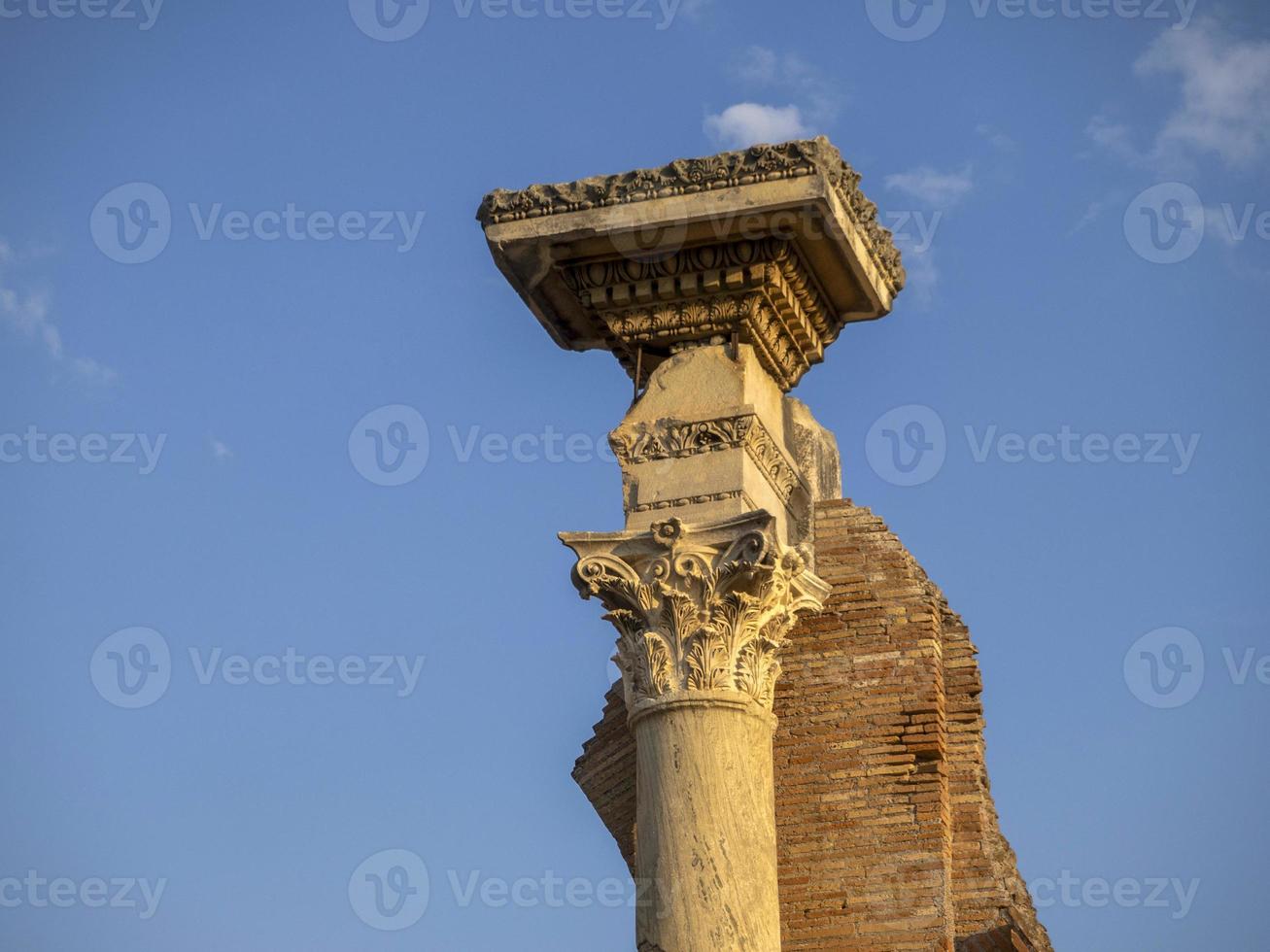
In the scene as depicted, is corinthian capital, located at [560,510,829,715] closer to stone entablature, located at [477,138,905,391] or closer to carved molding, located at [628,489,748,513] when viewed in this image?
carved molding, located at [628,489,748,513]

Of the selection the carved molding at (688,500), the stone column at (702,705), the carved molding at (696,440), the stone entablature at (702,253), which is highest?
the stone entablature at (702,253)

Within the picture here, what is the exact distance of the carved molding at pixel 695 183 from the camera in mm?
10328

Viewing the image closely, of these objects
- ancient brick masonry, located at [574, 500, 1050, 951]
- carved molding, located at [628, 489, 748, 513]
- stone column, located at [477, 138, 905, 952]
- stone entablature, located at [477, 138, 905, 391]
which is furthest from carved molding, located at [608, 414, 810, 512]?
ancient brick masonry, located at [574, 500, 1050, 951]

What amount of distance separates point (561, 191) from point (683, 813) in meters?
3.30

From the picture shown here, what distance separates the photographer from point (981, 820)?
11172mm

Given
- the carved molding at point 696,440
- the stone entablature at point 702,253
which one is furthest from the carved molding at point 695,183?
the carved molding at point 696,440

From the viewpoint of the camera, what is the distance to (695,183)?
1048 centimetres

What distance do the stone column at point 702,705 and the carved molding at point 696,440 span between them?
22.2 inches

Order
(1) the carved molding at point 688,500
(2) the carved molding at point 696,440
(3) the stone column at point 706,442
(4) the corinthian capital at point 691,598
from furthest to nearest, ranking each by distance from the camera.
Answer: (2) the carved molding at point 696,440, (1) the carved molding at point 688,500, (4) the corinthian capital at point 691,598, (3) the stone column at point 706,442

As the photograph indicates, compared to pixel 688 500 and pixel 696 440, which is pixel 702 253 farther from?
pixel 688 500

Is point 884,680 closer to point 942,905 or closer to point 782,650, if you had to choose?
point 782,650

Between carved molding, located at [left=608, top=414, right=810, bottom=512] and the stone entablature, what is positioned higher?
the stone entablature

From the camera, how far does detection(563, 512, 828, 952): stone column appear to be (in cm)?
955

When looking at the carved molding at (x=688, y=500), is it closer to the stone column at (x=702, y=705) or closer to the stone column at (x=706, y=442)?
the stone column at (x=706, y=442)
